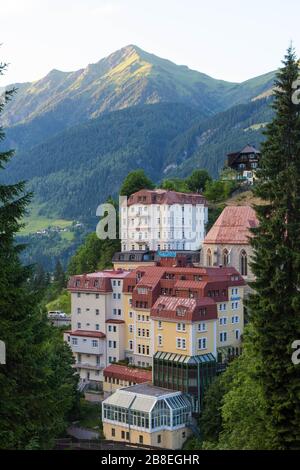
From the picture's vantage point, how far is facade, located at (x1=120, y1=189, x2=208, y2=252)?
121875 millimetres

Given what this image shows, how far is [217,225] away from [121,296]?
19844mm

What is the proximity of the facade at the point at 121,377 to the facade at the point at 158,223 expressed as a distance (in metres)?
38.5

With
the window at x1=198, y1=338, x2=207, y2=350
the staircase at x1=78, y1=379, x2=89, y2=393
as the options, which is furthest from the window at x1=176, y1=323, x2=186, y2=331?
the staircase at x1=78, y1=379, x2=89, y2=393

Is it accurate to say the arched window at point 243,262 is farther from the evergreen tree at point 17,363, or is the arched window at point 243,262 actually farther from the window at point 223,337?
the evergreen tree at point 17,363

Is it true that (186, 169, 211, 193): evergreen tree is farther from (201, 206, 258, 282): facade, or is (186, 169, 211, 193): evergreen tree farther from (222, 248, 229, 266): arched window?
(222, 248, 229, 266): arched window

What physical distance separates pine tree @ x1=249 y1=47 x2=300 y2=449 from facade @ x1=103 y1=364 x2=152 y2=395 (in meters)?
44.0

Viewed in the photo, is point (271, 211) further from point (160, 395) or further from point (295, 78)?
point (160, 395)

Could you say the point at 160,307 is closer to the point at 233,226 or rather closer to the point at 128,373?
the point at 128,373

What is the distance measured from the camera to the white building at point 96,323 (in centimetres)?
8994

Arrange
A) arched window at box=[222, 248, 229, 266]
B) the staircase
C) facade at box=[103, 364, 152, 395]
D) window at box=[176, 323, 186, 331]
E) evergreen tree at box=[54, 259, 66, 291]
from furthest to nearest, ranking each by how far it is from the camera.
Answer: evergreen tree at box=[54, 259, 66, 291] < arched window at box=[222, 248, 229, 266] < the staircase < facade at box=[103, 364, 152, 395] < window at box=[176, 323, 186, 331]

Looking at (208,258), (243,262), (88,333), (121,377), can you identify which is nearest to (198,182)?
(208,258)

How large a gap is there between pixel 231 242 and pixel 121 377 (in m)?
26.8

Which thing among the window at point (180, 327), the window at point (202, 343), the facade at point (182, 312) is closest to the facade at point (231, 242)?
the facade at point (182, 312)

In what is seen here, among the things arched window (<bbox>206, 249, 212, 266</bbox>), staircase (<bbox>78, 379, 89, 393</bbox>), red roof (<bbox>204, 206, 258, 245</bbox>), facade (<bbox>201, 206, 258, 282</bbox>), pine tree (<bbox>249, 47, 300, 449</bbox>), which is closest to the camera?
pine tree (<bbox>249, 47, 300, 449</bbox>)
